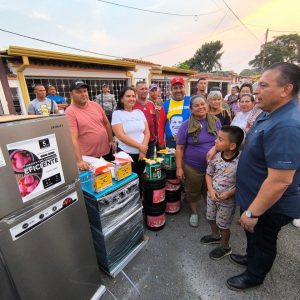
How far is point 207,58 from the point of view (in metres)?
37.0

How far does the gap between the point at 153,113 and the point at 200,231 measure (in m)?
1.93

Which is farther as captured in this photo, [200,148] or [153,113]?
[153,113]

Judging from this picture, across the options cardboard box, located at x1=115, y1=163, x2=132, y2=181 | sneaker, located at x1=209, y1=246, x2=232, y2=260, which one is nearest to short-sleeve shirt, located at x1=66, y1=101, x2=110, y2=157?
cardboard box, located at x1=115, y1=163, x2=132, y2=181

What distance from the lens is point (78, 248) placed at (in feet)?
4.89

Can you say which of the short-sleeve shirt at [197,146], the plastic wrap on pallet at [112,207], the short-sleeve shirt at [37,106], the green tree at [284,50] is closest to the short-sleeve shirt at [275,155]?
the short-sleeve shirt at [197,146]

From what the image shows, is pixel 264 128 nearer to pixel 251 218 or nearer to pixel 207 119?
pixel 251 218

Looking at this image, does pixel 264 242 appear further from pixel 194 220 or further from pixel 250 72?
pixel 250 72

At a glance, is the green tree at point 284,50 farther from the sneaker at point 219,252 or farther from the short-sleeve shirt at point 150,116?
the sneaker at point 219,252

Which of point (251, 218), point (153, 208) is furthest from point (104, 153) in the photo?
point (251, 218)

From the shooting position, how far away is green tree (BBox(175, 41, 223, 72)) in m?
36.3

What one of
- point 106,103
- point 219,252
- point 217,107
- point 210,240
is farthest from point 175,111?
point 106,103

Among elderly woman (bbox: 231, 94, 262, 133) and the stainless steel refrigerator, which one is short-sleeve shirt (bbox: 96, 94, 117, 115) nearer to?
elderly woman (bbox: 231, 94, 262, 133)

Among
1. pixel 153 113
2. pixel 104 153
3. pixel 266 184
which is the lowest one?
pixel 104 153

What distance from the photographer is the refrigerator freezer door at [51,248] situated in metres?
1.09
